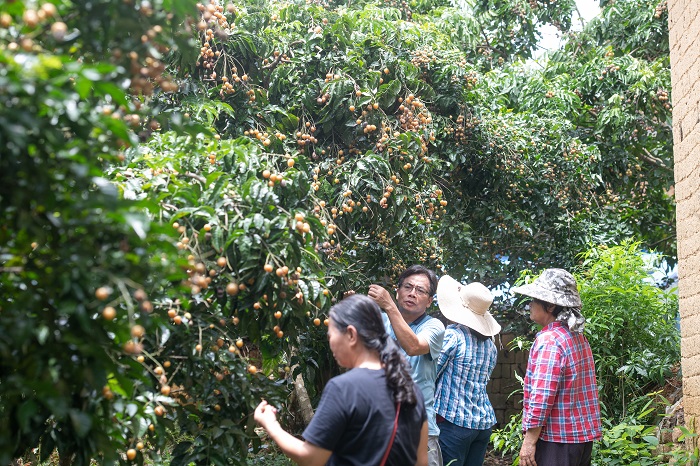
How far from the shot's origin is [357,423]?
226cm

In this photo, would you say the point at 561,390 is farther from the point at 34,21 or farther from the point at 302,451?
the point at 34,21

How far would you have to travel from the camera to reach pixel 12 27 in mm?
1831

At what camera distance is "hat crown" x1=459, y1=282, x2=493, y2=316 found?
416cm

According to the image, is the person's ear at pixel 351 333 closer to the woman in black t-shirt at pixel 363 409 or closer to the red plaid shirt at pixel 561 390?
the woman in black t-shirt at pixel 363 409

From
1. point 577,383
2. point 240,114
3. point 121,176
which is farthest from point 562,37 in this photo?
point 121,176

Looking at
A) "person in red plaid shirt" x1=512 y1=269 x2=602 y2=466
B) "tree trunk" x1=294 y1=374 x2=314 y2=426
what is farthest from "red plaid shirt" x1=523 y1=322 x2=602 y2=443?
"tree trunk" x1=294 y1=374 x2=314 y2=426

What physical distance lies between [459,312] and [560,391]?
0.66 m

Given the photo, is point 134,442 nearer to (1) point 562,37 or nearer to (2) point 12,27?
(2) point 12,27

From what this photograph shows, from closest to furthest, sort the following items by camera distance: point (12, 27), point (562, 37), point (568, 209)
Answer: point (12, 27)
point (568, 209)
point (562, 37)

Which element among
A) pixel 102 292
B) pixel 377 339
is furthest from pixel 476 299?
pixel 102 292

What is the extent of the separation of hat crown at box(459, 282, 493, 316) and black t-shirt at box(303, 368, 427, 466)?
190 centimetres

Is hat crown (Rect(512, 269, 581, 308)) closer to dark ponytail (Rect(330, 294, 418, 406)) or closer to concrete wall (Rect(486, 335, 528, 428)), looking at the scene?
dark ponytail (Rect(330, 294, 418, 406))

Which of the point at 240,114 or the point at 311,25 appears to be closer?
the point at 240,114

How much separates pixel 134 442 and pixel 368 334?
0.83 meters
